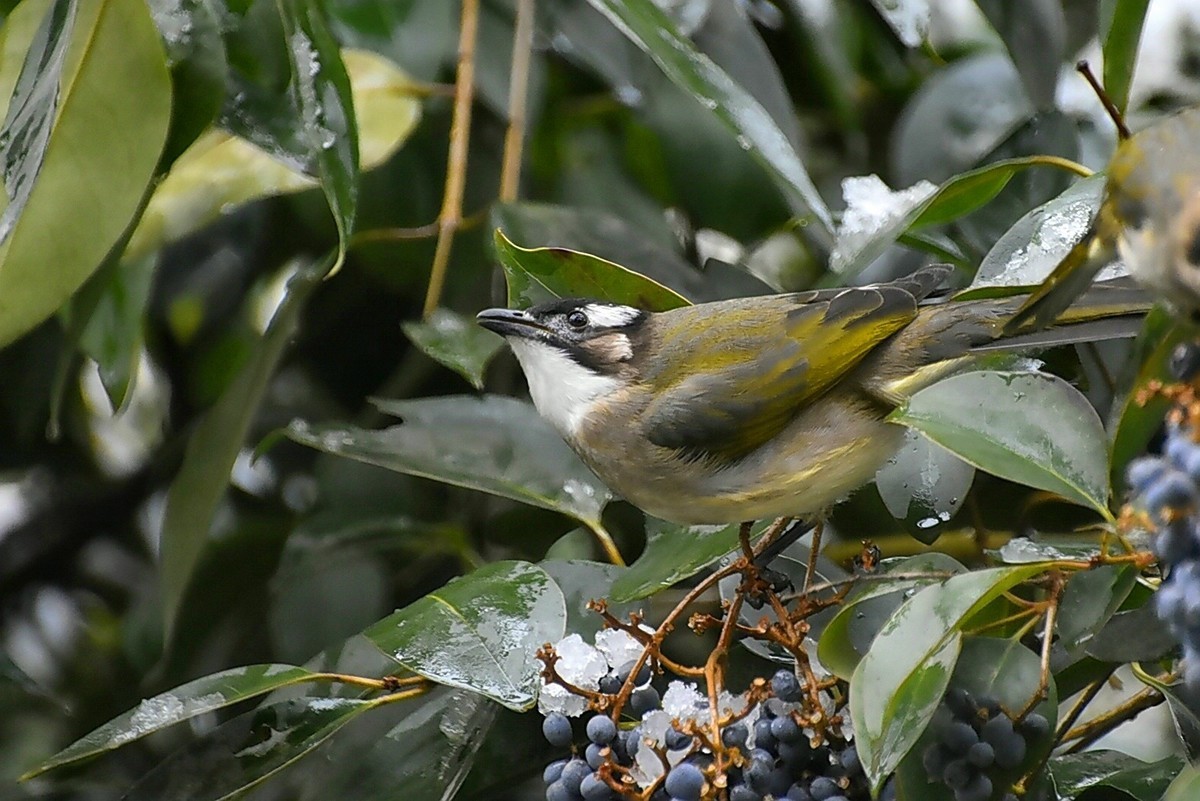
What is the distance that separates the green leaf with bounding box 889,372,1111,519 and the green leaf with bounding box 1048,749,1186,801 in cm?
31

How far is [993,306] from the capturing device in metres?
1.83

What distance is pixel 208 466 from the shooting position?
2.03 m

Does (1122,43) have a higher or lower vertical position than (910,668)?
higher

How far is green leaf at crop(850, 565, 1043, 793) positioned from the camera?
1185 mm

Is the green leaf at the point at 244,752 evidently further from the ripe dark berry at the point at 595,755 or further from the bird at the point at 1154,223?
the bird at the point at 1154,223

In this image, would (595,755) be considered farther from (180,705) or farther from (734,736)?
(180,705)

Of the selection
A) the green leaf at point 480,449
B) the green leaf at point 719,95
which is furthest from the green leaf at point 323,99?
the green leaf at point 719,95

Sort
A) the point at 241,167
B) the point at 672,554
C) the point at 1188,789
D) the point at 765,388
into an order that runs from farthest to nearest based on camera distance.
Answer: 1. the point at 241,167
2. the point at 765,388
3. the point at 672,554
4. the point at 1188,789

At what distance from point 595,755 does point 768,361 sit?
79 cm

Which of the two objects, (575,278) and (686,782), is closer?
(686,782)

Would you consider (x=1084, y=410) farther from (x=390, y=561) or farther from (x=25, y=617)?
(x=25, y=617)

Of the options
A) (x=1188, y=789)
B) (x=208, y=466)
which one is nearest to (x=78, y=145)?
(x=208, y=466)

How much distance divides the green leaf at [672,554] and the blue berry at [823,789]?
1.12 ft

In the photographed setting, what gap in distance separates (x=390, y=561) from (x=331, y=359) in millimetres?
525
